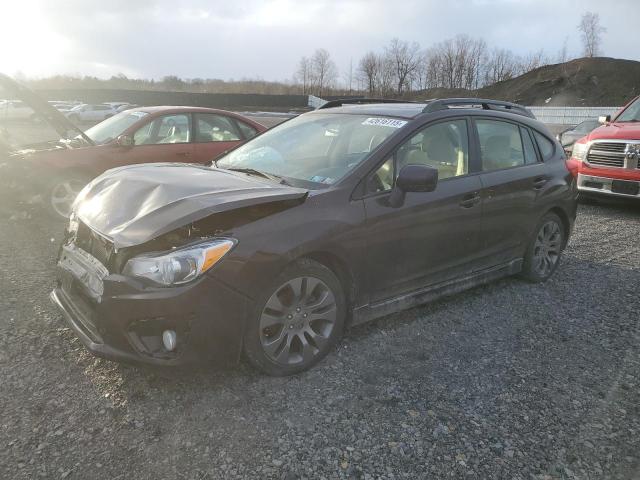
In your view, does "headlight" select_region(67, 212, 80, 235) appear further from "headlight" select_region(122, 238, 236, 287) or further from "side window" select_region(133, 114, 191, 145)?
"side window" select_region(133, 114, 191, 145)

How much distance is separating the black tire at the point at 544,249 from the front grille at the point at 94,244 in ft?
12.1

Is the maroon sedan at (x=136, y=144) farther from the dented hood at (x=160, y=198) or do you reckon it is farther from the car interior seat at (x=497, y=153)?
the car interior seat at (x=497, y=153)

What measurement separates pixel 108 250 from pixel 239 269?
0.77 m

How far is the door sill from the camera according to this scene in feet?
11.5

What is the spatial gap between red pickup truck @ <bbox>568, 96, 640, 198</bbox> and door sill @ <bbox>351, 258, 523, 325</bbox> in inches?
156

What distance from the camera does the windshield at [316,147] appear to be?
362 cm

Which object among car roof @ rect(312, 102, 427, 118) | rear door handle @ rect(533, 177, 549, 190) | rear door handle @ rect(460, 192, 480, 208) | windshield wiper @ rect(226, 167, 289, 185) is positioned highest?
car roof @ rect(312, 102, 427, 118)

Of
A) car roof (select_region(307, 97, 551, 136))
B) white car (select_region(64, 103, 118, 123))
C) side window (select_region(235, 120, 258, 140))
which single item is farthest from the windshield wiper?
white car (select_region(64, 103, 118, 123))

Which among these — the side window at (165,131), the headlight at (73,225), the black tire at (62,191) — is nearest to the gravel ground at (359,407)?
the headlight at (73,225)

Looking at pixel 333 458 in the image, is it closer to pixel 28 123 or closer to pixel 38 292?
pixel 38 292

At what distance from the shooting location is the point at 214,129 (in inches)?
308

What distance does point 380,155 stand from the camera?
3527 millimetres

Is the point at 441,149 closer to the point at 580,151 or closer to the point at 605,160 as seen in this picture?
the point at 605,160

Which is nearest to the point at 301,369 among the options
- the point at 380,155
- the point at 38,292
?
the point at 380,155
